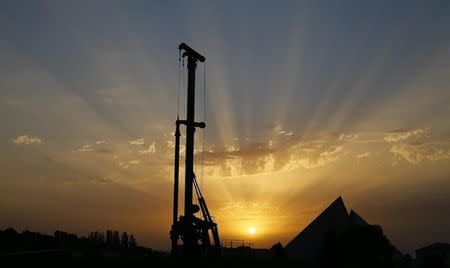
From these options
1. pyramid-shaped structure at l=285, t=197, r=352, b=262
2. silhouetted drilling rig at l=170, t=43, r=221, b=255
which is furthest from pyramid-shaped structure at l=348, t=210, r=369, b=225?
silhouetted drilling rig at l=170, t=43, r=221, b=255

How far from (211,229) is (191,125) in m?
8.17

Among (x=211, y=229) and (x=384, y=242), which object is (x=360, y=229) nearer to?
(x=384, y=242)

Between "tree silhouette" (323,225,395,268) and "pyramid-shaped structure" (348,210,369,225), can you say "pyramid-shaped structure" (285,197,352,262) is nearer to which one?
"pyramid-shaped structure" (348,210,369,225)

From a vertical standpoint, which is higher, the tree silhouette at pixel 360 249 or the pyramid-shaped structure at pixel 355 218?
the pyramid-shaped structure at pixel 355 218

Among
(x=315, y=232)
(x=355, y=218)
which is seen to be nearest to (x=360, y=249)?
(x=315, y=232)

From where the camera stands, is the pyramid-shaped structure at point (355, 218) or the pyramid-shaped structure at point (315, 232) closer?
the pyramid-shaped structure at point (315, 232)

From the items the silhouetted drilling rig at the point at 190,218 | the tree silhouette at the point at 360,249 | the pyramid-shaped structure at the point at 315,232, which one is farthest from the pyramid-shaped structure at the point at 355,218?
the silhouetted drilling rig at the point at 190,218

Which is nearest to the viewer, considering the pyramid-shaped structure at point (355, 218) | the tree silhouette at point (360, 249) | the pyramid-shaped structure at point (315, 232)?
the tree silhouette at point (360, 249)

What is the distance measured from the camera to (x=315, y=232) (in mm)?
61781

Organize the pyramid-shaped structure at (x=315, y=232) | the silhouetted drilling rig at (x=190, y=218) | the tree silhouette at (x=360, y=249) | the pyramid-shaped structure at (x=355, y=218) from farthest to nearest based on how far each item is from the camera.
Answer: the pyramid-shaped structure at (x=355, y=218) → the pyramid-shaped structure at (x=315, y=232) → the tree silhouette at (x=360, y=249) → the silhouetted drilling rig at (x=190, y=218)

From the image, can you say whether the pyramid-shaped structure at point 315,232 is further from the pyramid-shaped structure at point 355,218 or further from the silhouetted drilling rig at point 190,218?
the silhouetted drilling rig at point 190,218

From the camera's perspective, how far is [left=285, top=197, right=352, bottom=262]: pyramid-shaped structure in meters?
61.3

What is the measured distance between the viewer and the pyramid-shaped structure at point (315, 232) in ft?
201

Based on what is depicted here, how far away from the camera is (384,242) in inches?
1909
